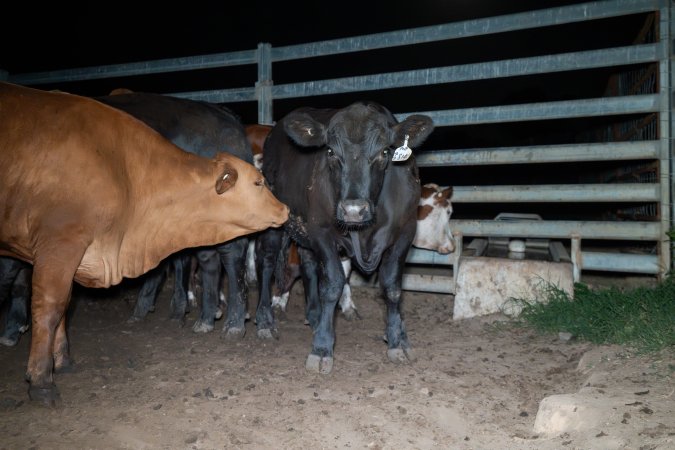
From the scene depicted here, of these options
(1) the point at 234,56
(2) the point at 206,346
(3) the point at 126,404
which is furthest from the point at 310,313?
(1) the point at 234,56

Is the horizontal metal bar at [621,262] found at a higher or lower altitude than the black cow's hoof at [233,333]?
higher

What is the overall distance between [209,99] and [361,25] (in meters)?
8.75

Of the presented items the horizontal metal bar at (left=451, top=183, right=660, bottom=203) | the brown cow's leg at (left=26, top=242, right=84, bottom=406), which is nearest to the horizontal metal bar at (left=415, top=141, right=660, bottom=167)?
the horizontal metal bar at (left=451, top=183, right=660, bottom=203)

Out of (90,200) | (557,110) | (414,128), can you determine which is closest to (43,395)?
(90,200)

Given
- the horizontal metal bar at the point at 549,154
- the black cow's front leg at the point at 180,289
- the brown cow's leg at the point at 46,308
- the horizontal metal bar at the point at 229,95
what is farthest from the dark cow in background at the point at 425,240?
the brown cow's leg at the point at 46,308

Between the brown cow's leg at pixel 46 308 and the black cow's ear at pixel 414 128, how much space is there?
2676mm

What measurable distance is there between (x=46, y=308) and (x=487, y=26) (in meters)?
5.17

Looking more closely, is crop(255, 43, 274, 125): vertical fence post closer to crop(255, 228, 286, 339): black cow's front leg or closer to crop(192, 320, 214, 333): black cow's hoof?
crop(255, 228, 286, 339): black cow's front leg

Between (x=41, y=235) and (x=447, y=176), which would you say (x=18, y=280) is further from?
(x=447, y=176)

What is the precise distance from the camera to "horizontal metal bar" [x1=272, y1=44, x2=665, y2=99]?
6.22m

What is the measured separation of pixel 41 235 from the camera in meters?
4.01

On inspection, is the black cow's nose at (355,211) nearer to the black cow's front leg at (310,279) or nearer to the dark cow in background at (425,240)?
the black cow's front leg at (310,279)

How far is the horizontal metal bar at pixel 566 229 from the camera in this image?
625 cm

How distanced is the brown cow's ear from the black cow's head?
0.63 m
